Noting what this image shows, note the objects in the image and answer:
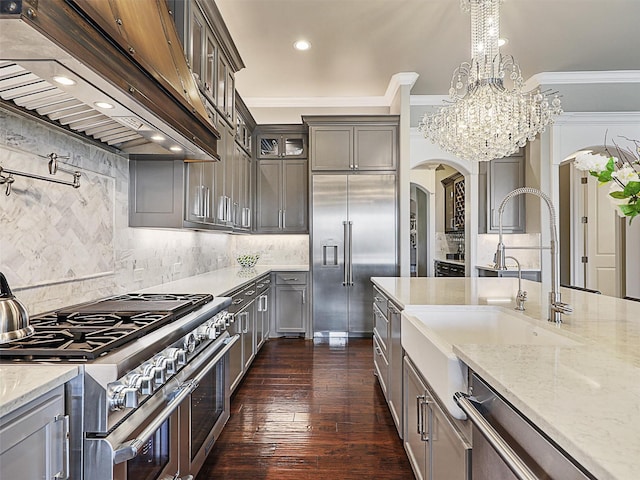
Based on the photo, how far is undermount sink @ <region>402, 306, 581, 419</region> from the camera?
123 centimetres

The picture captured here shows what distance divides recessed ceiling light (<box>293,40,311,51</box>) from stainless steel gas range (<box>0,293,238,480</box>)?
9.51ft

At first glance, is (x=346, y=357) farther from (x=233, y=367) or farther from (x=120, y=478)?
(x=120, y=478)

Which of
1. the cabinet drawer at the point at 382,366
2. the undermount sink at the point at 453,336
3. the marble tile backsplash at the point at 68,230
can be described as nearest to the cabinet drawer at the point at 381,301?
the cabinet drawer at the point at 382,366

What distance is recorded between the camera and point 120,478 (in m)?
1.18

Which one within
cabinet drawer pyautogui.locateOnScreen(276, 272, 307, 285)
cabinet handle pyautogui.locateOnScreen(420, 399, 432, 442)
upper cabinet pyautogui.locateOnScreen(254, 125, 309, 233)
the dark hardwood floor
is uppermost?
upper cabinet pyautogui.locateOnScreen(254, 125, 309, 233)

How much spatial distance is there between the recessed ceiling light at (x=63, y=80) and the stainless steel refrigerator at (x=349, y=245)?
3.72 meters

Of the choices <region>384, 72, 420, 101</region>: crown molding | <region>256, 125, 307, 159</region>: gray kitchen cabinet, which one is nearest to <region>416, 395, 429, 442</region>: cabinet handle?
<region>384, 72, 420, 101</region>: crown molding

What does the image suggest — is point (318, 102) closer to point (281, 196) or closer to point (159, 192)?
point (281, 196)

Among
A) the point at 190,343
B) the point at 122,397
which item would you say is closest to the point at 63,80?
the point at 122,397

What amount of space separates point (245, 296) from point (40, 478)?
244cm

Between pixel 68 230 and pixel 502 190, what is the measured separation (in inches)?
198

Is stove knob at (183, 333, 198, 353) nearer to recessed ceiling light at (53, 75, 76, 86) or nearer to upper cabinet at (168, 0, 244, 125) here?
recessed ceiling light at (53, 75, 76, 86)

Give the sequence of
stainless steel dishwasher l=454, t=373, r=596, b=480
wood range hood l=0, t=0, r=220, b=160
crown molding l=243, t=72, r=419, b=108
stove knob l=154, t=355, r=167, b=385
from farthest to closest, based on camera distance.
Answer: crown molding l=243, t=72, r=419, b=108
stove knob l=154, t=355, r=167, b=385
wood range hood l=0, t=0, r=220, b=160
stainless steel dishwasher l=454, t=373, r=596, b=480

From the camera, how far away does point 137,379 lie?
1281 mm
